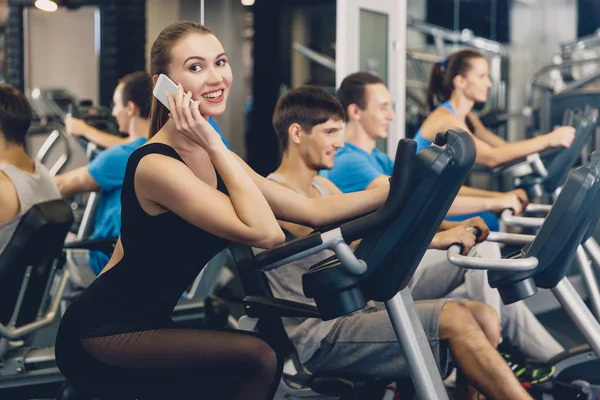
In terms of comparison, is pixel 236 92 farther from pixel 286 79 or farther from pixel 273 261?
pixel 273 261

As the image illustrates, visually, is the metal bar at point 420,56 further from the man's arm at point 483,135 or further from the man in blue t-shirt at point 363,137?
the man in blue t-shirt at point 363,137

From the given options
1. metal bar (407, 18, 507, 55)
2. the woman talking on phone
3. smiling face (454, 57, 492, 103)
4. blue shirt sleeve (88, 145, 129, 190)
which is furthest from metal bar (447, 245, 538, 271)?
metal bar (407, 18, 507, 55)

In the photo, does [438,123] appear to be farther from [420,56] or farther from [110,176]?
[420,56]

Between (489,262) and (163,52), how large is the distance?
3.13 ft

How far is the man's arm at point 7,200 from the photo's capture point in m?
2.95

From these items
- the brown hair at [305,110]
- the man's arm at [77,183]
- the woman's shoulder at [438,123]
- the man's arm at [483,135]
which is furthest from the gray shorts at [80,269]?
the man's arm at [483,135]

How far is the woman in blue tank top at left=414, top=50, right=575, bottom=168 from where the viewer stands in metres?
3.85

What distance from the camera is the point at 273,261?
1961 mm

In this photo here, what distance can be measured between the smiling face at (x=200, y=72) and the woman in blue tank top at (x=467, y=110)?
6.93 feet

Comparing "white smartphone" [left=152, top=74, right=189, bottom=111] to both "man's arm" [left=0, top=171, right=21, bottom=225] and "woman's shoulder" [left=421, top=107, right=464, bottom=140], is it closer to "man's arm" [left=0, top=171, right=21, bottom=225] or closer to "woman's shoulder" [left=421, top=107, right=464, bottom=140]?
"man's arm" [left=0, top=171, right=21, bottom=225]

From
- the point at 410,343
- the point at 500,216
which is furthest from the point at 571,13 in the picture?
the point at 410,343

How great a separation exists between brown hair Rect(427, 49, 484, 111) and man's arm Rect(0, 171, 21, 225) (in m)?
2.36

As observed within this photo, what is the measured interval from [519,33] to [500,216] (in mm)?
5397

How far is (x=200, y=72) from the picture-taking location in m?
1.97
